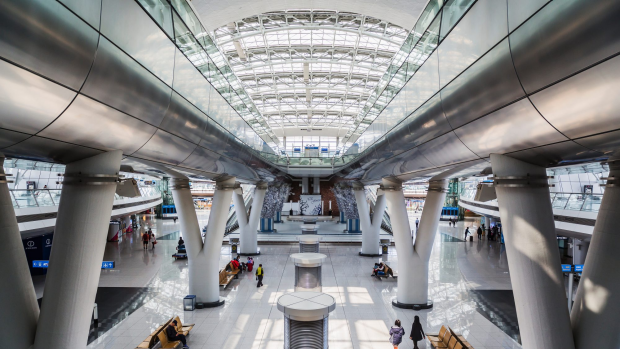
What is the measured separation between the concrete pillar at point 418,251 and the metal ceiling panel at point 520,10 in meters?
10.4

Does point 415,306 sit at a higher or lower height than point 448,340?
lower

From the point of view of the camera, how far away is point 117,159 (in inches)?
225

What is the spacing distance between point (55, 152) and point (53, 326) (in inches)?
91.7

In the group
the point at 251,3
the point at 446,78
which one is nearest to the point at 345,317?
the point at 446,78

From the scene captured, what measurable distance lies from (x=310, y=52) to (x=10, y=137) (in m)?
30.6

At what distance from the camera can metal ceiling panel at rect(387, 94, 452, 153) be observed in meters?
6.65

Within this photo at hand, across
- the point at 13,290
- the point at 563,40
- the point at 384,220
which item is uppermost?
the point at 563,40

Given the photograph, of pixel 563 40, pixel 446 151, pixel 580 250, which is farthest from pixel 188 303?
pixel 580 250

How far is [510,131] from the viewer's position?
15.7 feet

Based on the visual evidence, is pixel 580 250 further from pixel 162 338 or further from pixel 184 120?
pixel 184 120

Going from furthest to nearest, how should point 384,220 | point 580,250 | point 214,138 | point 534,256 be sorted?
point 384,220, point 580,250, point 214,138, point 534,256

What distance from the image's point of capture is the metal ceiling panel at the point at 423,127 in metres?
6.65

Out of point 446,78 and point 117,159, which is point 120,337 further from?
point 446,78

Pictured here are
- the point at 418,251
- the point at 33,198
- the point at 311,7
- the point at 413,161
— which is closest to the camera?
the point at 413,161
